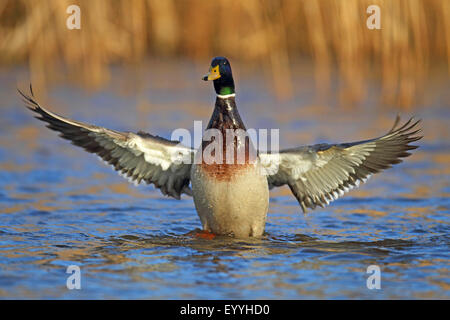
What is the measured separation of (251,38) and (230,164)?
831 centimetres

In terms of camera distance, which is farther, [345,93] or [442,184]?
[345,93]

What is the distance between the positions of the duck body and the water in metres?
0.20

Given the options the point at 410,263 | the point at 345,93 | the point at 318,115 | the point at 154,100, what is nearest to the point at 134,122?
the point at 154,100

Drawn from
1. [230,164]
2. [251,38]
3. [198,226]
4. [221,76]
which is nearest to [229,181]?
[230,164]

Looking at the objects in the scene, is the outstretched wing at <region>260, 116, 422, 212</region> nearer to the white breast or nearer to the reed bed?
the white breast

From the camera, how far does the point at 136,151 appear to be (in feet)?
22.9

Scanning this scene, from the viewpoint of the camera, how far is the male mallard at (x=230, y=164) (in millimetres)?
6473

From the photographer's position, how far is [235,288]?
5367 millimetres

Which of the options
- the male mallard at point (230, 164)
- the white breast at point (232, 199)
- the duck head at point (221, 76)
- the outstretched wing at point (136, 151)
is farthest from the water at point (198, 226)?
the duck head at point (221, 76)

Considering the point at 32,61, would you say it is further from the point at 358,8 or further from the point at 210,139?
the point at 210,139

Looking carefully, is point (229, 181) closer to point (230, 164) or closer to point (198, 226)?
point (230, 164)

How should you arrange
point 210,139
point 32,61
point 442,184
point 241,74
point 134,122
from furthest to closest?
point 241,74 → point 32,61 → point 134,122 → point 442,184 → point 210,139

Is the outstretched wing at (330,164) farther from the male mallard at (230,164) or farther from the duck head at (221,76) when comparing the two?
the duck head at (221,76)

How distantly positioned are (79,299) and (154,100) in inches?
344
